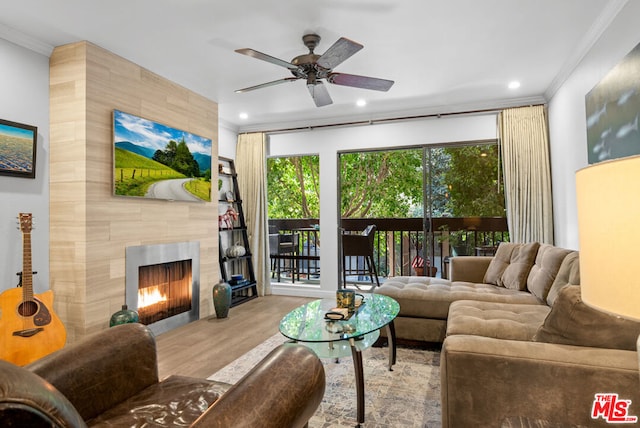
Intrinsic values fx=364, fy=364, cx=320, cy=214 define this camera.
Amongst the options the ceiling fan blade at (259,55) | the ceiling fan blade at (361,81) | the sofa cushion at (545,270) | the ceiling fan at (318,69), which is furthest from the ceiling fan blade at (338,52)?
the sofa cushion at (545,270)

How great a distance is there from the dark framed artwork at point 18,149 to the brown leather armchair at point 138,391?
2004 millimetres

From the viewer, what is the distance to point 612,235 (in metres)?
0.73

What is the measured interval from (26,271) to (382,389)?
2.57 metres

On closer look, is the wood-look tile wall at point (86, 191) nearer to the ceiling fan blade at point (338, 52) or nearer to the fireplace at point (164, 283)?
the fireplace at point (164, 283)

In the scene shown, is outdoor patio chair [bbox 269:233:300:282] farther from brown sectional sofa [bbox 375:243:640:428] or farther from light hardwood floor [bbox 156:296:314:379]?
brown sectional sofa [bbox 375:243:640:428]

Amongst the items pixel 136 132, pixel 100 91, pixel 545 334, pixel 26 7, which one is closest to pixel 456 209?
pixel 545 334

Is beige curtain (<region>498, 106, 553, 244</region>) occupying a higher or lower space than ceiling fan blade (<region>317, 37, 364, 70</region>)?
lower

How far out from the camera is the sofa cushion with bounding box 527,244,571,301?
2699 mm

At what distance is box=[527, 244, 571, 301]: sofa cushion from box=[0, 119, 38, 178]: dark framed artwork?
402 cm

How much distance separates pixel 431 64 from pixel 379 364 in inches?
106

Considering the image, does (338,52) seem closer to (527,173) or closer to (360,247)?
(527,173)

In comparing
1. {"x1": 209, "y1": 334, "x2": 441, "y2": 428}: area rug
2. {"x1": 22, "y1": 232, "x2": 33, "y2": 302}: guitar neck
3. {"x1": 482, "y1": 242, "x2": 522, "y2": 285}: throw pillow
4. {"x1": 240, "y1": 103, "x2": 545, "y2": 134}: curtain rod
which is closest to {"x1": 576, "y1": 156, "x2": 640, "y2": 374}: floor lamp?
{"x1": 209, "y1": 334, "x2": 441, "y2": 428}: area rug

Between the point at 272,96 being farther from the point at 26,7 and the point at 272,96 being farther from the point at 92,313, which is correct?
the point at 92,313

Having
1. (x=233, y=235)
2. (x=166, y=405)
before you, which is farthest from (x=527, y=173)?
(x=166, y=405)
